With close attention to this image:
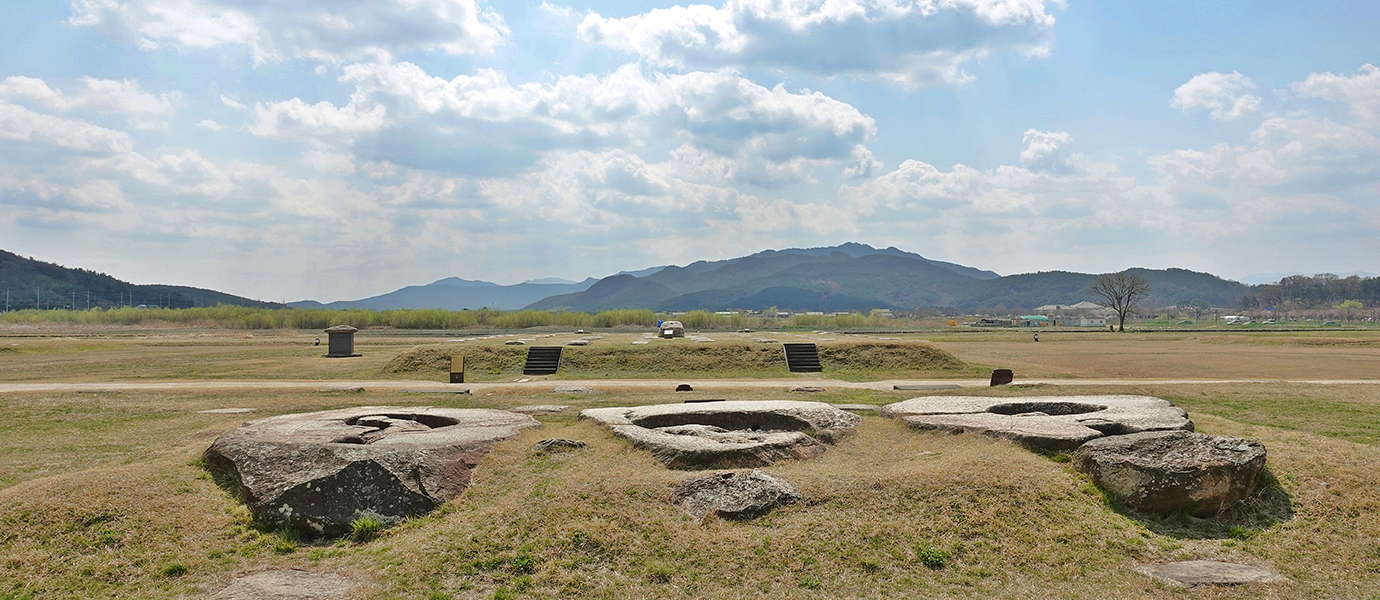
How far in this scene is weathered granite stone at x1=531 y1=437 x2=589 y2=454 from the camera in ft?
38.1

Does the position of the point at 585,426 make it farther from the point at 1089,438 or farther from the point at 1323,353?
the point at 1323,353

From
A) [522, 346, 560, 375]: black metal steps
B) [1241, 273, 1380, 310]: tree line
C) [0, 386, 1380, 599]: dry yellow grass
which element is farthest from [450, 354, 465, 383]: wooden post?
[1241, 273, 1380, 310]: tree line

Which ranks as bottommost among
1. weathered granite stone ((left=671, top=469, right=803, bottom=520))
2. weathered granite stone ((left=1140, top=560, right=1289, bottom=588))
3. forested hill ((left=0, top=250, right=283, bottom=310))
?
weathered granite stone ((left=1140, top=560, right=1289, bottom=588))

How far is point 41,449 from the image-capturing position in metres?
12.9

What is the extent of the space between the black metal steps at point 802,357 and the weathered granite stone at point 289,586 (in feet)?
83.1

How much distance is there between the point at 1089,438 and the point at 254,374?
1185 inches

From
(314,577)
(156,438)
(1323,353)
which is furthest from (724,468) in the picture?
(1323,353)

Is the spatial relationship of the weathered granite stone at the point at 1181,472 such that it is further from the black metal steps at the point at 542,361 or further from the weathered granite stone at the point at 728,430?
the black metal steps at the point at 542,361

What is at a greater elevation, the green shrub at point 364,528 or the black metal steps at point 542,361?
the black metal steps at point 542,361

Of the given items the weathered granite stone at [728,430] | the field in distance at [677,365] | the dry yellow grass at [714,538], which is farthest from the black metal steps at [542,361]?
the dry yellow grass at [714,538]

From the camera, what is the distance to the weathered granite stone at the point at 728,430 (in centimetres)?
1096

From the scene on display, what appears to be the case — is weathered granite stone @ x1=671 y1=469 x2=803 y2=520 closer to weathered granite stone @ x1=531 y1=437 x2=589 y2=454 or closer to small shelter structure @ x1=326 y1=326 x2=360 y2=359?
weathered granite stone @ x1=531 y1=437 x2=589 y2=454

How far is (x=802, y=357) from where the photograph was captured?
3291 cm

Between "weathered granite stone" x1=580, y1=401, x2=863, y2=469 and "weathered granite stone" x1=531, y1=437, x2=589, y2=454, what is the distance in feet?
2.94
